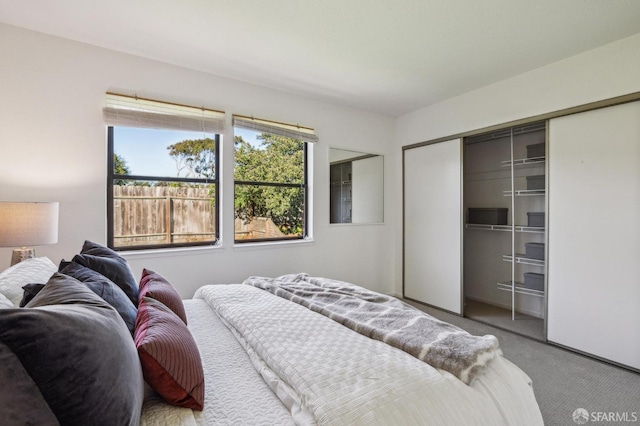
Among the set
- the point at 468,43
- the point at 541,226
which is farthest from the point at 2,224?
the point at 541,226

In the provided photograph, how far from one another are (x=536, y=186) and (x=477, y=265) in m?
1.46

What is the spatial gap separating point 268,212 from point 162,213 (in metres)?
1.11

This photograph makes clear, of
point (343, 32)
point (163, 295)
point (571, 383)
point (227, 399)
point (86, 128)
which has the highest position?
point (343, 32)

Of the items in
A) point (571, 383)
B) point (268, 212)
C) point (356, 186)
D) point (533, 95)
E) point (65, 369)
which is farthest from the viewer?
point (356, 186)

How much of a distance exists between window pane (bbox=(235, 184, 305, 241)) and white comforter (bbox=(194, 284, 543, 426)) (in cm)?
209

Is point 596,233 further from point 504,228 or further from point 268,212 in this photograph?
point 268,212

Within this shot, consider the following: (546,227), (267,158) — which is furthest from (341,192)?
(546,227)

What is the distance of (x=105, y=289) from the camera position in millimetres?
1229

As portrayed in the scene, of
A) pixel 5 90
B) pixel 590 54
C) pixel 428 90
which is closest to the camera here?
pixel 5 90

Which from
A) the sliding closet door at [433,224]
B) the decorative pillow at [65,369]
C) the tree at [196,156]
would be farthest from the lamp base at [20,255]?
the sliding closet door at [433,224]

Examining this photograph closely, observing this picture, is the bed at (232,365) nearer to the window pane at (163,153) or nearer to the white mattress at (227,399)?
the white mattress at (227,399)

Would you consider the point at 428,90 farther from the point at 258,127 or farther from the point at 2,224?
the point at 2,224

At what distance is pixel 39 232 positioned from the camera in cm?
204

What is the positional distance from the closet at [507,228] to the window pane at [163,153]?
311 cm
